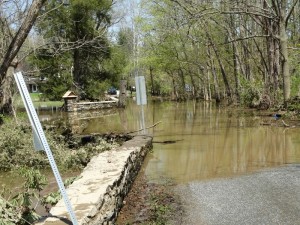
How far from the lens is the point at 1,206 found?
463 cm

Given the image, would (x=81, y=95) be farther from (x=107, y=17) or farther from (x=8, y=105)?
(x=8, y=105)

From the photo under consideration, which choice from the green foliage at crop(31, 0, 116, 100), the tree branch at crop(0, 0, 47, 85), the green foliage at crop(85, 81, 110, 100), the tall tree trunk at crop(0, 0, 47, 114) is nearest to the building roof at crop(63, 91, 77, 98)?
the green foliage at crop(31, 0, 116, 100)

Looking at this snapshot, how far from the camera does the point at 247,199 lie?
658cm

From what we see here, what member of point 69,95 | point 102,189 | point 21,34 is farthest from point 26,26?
point 69,95

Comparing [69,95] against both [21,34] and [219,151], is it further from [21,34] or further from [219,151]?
[21,34]

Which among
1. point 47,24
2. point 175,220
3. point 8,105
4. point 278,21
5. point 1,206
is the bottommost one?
point 175,220

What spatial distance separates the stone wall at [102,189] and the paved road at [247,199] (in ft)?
3.56

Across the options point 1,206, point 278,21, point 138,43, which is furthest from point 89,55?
point 1,206

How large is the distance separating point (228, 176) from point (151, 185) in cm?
162

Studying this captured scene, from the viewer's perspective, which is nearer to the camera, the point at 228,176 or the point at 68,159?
the point at 228,176

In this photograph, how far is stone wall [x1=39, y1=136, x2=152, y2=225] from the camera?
4680 mm

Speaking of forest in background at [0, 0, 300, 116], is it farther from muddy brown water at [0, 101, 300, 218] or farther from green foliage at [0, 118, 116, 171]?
green foliage at [0, 118, 116, 171]

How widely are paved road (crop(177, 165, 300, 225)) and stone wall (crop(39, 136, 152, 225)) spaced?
108cm

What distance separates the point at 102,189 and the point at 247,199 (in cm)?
251
